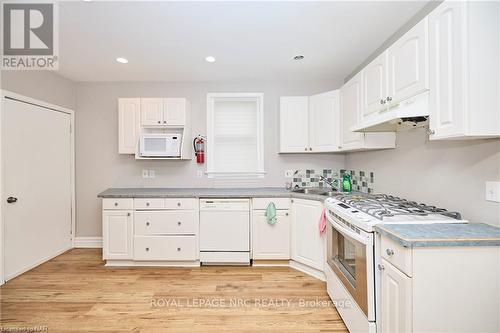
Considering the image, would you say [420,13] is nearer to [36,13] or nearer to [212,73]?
[212,73]

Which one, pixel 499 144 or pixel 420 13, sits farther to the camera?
pixel 420 13

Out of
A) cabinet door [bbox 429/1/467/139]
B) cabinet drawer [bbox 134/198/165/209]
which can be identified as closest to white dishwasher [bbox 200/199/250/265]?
cabinet drawer [bbox 134/198/165/209]

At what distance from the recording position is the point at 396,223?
147 cm

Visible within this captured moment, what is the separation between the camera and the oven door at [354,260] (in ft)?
4.87

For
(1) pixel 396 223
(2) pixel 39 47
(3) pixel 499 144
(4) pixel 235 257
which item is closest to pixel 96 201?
(2) pixel 39 47

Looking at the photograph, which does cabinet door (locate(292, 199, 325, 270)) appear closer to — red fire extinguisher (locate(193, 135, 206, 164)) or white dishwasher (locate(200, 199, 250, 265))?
white dishwasher (locate(200, 199, 250, 265))

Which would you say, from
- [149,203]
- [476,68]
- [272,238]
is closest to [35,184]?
[149,203]

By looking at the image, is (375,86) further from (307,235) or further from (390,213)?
(307,235)

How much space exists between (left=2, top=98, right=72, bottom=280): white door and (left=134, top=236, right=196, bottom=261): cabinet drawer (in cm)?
126

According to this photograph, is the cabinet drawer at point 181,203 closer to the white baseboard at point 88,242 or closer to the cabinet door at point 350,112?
the white baseboard at point 88,242

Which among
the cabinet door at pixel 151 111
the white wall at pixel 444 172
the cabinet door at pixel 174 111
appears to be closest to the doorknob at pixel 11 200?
the cabinet door at pixel 151 111

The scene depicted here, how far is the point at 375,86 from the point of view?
2.06 metres

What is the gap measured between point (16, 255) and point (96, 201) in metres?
1.06

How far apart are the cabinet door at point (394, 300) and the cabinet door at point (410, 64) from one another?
45.6 inches
